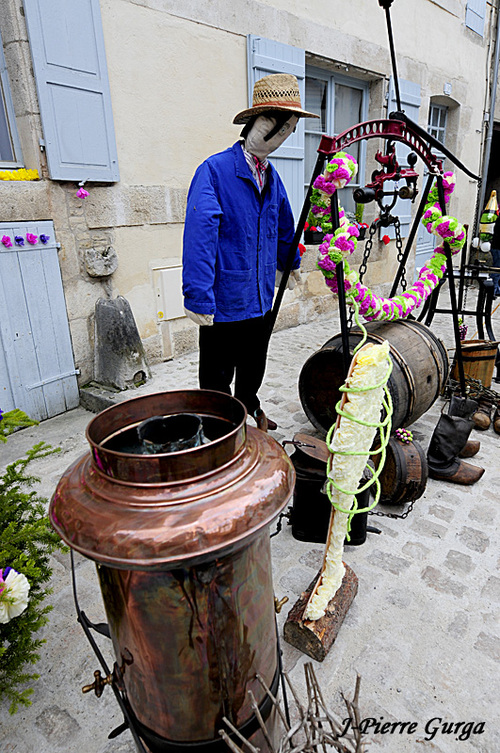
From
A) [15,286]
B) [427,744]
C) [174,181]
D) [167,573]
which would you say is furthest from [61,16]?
[427,744]

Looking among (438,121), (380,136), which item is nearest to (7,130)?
(380,136)

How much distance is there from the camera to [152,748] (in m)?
1.34

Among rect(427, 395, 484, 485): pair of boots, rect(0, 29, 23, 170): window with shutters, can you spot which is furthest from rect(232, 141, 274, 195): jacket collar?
rect(0, 29, 23, 170): window with shutters

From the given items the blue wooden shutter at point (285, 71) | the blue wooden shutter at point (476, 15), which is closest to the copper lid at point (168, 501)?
the blue wooden shutter at point (285, 71)

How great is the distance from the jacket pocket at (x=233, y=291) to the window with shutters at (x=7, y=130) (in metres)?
2.26

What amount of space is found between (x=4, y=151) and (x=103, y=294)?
4.44 feet

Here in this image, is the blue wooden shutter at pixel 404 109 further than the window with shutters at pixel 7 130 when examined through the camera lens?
Yes

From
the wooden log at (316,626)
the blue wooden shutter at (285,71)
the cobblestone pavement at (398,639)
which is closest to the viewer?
the cobblestone pavement at (398,639)

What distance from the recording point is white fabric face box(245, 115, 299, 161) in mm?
2645

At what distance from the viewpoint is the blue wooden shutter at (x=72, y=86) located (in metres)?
3.63

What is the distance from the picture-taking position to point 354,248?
2748 millimetres

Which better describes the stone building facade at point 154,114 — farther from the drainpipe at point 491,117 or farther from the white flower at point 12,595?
the drainpipe at point 491,117

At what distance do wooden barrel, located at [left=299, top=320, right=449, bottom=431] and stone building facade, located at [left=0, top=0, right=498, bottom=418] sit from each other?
2.20 metres

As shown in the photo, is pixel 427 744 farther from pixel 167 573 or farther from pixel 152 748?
pixel 167 573
